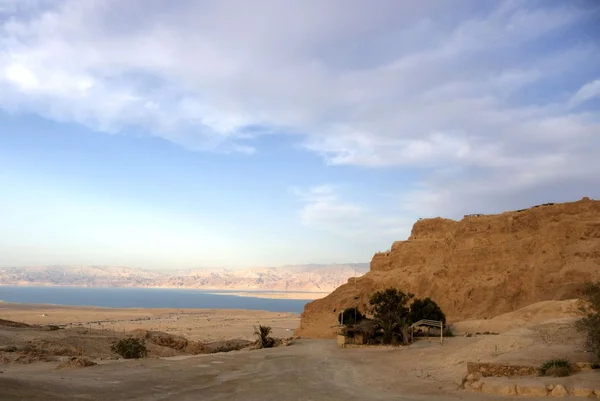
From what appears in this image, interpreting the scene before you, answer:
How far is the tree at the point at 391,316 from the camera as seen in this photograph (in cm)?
3057

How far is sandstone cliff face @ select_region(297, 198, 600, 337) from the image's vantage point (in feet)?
127

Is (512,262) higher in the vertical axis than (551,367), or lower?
higher

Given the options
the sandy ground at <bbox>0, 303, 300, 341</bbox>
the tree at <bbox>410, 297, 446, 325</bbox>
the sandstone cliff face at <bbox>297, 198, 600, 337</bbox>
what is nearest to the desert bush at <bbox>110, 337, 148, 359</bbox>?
the sandstone cliff face at <bbox>297, 198, 600, 337</bbox>

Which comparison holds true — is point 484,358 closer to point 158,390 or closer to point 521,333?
point 521,333

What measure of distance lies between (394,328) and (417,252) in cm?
2038

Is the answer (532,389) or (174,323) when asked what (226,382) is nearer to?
(532,389)

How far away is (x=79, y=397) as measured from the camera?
11.1 m

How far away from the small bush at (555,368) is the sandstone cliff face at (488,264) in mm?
24773

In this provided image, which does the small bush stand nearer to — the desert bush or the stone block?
the stone block

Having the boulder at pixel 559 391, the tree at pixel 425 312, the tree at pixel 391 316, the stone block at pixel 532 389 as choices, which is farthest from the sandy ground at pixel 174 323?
the boulder at pixel 559 391

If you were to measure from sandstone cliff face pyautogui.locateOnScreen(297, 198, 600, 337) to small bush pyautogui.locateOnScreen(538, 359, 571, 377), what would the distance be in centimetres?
2477

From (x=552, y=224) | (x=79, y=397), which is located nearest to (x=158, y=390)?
(x=79, y=397)

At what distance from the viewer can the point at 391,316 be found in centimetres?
3136

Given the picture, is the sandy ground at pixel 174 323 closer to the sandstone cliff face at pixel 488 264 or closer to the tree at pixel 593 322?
the sandstone cliff face at pixel 488 264
